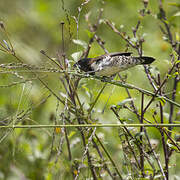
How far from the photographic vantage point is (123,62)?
167 cm

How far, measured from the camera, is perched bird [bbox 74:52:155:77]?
63.6 inches

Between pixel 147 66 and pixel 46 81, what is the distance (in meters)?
0.51

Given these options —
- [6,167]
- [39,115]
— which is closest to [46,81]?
[6,167]

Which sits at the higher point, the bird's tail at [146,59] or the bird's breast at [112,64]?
the bird's tail at [146,59]

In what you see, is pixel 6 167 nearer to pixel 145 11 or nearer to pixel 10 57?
pixel 10 57

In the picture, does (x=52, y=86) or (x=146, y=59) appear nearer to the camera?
(x=52, y=86)

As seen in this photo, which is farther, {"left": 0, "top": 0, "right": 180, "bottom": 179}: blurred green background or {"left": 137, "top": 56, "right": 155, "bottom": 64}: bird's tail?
{"left": 137, "top": 56, "right": 155, "bottom": 64}: bird's tail

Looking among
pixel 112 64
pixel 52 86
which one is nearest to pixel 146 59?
pixel 112 64

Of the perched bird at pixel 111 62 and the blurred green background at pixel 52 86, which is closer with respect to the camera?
the blurred green background at pixel 52 86

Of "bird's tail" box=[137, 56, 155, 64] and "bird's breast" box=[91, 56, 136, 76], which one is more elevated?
"bird's tail" box=[137, 56, 155, 64]

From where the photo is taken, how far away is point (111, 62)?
173 centimetres

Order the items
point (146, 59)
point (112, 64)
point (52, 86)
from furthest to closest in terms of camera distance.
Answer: point (112, 64), point (146, 59), point (52, 86)

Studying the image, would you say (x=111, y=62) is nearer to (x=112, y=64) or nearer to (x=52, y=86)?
(x=112, y=64)

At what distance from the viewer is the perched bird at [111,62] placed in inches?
63.6
